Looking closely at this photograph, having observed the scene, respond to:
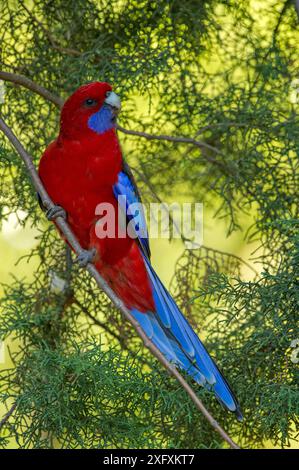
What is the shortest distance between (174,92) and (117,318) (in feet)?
1.93

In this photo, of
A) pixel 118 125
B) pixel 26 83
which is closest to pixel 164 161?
pixel 118 125

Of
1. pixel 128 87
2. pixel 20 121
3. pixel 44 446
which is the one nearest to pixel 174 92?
pixel 128 87

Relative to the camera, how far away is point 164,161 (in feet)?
7.73

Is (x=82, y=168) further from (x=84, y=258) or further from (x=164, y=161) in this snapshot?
(x=164, y=161)

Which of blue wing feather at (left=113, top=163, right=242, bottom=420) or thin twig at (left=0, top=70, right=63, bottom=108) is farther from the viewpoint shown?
thin twig at (left=0, top=70, right=63, bottom=108)

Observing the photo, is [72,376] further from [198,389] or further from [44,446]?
[198,389]

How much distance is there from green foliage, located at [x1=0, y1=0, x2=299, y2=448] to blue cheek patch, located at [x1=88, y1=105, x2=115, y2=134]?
0.36ft

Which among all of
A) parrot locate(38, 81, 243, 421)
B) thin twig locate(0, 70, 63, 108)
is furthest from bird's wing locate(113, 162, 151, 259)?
thin twig locate(0, 70, 63, 108)

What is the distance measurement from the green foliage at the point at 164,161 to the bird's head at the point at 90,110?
0.12m

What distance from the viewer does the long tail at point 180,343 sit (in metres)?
1.72

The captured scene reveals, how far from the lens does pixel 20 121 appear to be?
219cm

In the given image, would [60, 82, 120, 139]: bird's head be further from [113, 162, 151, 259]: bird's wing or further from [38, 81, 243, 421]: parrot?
[113, 162, 151, 259]: bird's wing

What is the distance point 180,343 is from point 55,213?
1.31 ft

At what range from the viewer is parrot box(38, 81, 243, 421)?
1900mm
